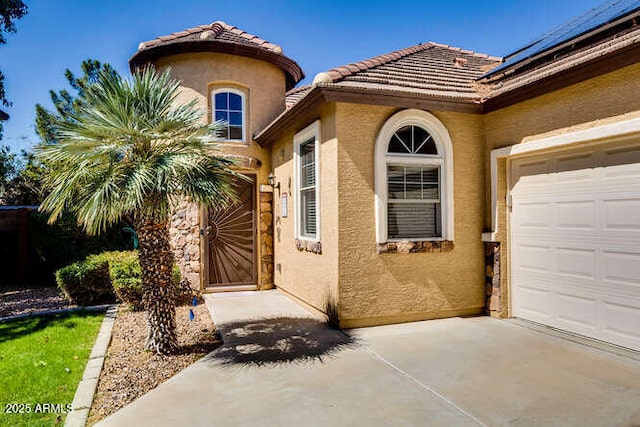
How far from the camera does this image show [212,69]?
976 centimetres

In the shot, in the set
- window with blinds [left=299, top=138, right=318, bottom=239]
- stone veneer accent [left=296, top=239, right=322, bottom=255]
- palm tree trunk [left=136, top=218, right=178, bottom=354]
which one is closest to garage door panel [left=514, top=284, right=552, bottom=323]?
stone veneer accent [left=296, top=239, right=322, bottom=255]

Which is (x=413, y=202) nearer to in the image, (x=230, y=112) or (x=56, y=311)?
(x=230, y=112)

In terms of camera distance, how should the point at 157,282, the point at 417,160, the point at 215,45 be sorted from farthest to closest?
1. the point at 215,45
2. the point at 417,160
3. the point at 157,282

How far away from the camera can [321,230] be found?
7156 mm

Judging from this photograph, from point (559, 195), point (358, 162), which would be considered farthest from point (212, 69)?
point (559, 195)

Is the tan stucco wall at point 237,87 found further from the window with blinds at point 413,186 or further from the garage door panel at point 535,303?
the garage door panel at point 535,303

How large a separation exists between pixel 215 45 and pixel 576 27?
7087mm

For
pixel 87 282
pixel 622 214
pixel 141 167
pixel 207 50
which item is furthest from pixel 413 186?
pixel 87 282

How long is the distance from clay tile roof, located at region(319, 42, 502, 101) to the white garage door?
69.3 inches

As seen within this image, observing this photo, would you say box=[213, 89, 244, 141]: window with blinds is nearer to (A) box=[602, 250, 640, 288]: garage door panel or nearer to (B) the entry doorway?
(B) the entry doorway

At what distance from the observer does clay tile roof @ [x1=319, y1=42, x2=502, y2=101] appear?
22.2ft

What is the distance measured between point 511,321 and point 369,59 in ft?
Result: 17.0

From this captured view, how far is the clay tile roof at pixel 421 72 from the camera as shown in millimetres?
6777

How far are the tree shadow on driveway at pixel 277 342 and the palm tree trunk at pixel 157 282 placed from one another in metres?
0.65
